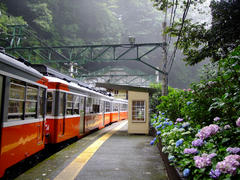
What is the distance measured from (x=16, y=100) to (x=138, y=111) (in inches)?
280

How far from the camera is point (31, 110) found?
17.4ft

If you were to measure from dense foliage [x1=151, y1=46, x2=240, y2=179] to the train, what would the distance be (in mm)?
2837

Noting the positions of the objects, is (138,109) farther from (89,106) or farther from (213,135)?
(213,135)

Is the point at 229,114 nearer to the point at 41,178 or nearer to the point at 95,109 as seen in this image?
the point at 41,178

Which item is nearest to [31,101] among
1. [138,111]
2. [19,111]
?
[19,111]

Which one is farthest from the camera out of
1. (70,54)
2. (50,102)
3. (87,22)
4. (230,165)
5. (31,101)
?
(87,22)

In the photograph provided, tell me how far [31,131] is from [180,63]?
191 feet

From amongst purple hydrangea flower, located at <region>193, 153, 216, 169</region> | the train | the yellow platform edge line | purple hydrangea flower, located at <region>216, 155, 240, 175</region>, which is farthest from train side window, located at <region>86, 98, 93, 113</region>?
purple hydrangea flower, located at <region>216, 155, 240, 175</region>

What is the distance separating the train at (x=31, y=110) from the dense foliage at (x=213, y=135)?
2.84m

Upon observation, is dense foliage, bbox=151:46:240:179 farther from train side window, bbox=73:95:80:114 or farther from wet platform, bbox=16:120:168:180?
train side window, bbox=73:95:80:114

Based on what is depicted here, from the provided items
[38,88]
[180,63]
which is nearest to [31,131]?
[38,88]

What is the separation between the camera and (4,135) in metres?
3.88

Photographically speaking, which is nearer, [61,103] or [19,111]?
[19,111]

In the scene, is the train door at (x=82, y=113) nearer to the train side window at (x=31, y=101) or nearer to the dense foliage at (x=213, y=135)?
the train side window at (x=31, y=101)
